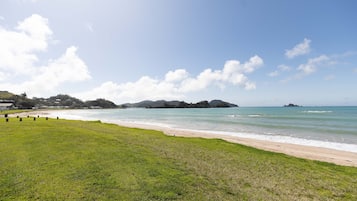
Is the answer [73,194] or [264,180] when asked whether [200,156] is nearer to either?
[264,180]

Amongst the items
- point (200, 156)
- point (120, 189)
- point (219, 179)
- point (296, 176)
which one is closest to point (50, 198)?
point (120, 189)

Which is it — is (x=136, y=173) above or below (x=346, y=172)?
above

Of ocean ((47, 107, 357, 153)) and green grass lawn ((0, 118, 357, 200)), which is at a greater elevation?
green grass lawn ((0, 118, 357, 200))

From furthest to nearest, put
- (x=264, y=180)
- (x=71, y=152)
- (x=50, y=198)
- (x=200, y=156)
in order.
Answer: (x=200, y=156)
(x=71, y=152)
(x=264, y=180)
(x=50, y=198)

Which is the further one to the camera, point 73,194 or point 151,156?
point 151,156

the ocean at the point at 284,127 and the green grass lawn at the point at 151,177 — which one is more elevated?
the green grass lawn at the point at 151,177

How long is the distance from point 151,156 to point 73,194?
14.6ft

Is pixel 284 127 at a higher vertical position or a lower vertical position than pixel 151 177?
lower

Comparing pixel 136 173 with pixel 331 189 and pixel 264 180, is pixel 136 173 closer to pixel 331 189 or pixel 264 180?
pixel 264 180

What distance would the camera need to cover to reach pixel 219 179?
279 inches

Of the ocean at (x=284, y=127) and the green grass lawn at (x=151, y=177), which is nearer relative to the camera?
the green grass lawn at (x=151, y=177)

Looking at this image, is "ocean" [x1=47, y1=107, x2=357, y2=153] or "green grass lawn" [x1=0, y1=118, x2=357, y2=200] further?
"ocean" [x1=47, y1=107, x2=357, y2=153]

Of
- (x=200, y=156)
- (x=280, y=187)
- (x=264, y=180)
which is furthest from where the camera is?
(x=200, y=156)

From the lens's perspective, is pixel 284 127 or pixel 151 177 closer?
pixel 151 177
